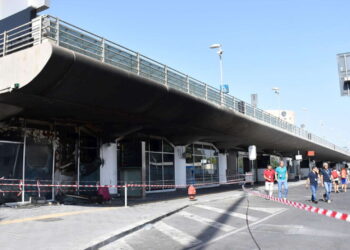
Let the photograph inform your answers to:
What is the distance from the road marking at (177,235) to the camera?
8.33 metres

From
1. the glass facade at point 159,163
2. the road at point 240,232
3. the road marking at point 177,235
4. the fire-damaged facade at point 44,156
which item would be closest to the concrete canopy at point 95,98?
the fire-damaged facade at point 44,156

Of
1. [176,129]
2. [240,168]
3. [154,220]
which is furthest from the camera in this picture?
[240,168]

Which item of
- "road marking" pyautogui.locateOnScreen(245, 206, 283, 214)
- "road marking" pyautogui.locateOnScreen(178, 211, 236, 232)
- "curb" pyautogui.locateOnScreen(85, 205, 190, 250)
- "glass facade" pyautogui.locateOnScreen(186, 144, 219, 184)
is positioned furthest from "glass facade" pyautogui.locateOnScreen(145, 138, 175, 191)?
"curb" pyautogui.locateOnScreen(85, 205, 190, 250)

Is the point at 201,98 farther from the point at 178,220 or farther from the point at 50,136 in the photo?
the point at 178,220

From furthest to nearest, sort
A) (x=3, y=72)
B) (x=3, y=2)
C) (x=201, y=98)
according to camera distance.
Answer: (x=201, y=98) → (x=3, y=2) → (x=3, y=72)

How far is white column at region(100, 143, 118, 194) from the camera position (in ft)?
67.6

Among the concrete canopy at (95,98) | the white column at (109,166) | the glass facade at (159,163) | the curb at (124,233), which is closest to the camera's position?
the curb at (124,233)

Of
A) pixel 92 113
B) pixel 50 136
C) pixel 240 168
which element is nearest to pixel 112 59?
pixel 92 113

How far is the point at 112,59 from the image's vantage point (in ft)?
49.0

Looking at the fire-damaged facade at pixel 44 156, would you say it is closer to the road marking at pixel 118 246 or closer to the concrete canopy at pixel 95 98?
the concrete canopy at pixel 95 98

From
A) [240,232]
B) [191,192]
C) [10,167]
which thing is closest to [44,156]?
[10,167]

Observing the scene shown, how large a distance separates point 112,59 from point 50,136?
5.60m

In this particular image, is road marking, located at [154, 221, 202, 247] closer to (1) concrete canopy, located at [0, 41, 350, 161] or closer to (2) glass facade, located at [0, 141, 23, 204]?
(1) concrete canopy, located at [0, 41, 350, 161]

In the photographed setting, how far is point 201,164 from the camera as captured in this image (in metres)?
31.7
